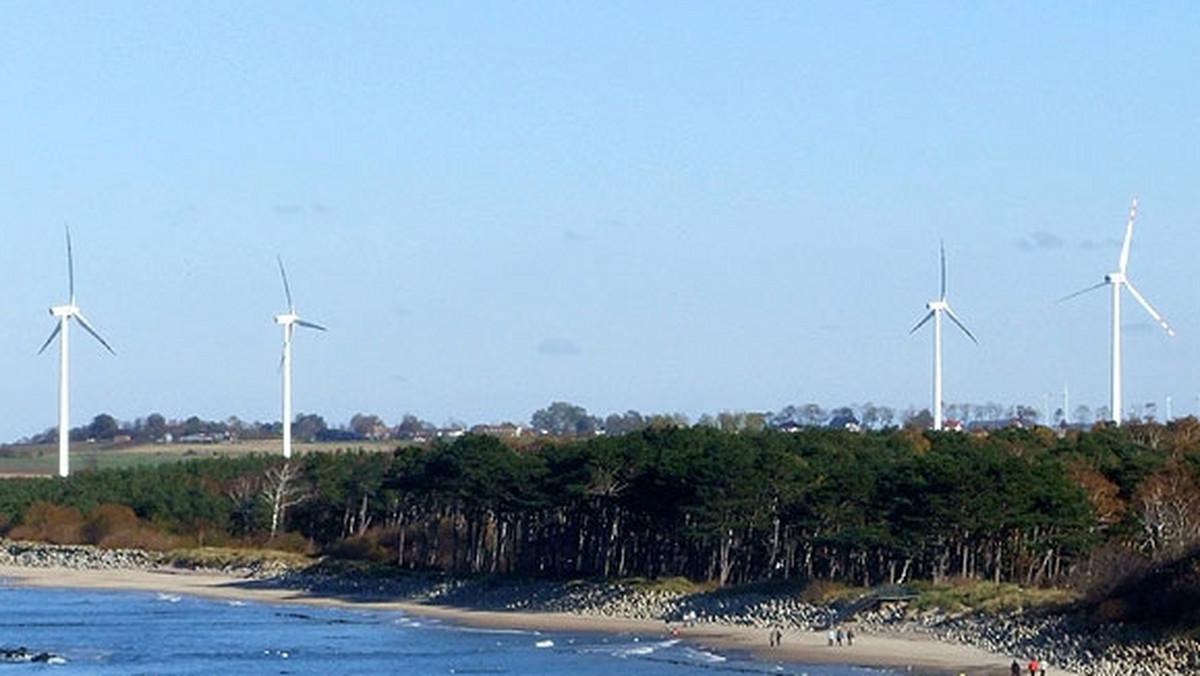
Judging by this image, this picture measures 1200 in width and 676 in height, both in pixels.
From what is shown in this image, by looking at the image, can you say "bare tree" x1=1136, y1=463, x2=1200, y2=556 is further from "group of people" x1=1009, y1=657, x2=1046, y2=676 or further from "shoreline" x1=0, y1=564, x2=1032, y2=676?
"group of people" x1=1009, y1=657, x2=1046, y2=676

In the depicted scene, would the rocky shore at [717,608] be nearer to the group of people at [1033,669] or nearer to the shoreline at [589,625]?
the shoreline at [589,625]

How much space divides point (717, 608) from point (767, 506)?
Result: 774cm

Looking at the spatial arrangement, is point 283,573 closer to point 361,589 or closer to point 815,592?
point 361,589

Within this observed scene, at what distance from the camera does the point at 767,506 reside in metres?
105

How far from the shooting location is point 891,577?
97312mm

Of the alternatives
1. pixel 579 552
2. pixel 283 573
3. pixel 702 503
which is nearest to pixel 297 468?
pixel 283 573

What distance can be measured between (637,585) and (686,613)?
26.0ft

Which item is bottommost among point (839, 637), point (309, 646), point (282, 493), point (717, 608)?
point (309, 646)

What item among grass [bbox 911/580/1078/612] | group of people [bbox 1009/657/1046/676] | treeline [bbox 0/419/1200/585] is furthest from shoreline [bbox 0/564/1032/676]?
treeline [bbox 0/419/1200/585]

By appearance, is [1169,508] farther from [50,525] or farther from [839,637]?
[50,525]

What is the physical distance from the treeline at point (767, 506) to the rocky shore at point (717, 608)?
12.1 feet

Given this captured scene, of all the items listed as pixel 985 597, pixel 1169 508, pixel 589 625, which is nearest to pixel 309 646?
pixel 589 625

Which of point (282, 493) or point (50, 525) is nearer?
point (282, 493)

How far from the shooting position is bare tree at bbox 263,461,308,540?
150 metres
